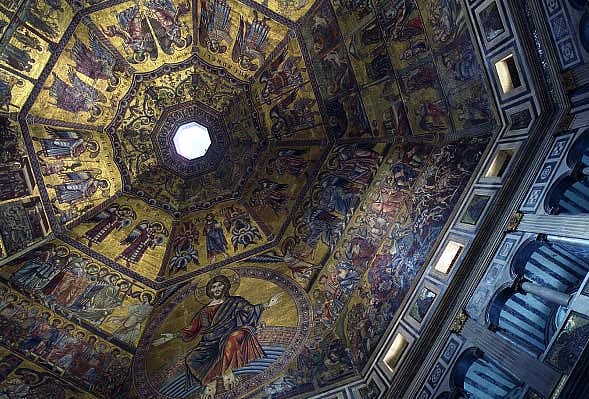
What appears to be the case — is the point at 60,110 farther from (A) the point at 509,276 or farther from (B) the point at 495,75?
(A) the point at 509,276

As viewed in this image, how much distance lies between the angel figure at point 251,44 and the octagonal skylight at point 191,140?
2.22m

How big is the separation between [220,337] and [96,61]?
6.88 m

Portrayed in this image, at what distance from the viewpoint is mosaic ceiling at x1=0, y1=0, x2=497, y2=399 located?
10211 mm

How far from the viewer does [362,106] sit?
460 inches

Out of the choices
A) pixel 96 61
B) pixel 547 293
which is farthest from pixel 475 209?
pixel 96 61

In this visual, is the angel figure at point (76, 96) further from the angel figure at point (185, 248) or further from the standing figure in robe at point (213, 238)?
the standing figure in robe at point (213, 238)

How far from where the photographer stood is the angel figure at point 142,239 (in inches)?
475

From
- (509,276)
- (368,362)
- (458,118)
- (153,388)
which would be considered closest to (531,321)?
(509,276)

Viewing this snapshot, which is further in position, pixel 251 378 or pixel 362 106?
pixel 362 106

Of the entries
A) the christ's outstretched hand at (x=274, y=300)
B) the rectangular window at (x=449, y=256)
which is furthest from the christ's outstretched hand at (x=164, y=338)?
the rectangular window at (x=449, y=256)

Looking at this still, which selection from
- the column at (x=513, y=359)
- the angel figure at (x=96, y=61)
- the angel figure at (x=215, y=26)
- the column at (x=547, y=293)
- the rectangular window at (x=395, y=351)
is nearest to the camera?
the column at (x=513, y=359)

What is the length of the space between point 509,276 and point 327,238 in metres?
4.69

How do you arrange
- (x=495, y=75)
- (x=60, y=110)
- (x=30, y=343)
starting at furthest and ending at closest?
(x=60, y=110) < (x=30, y=343) < (x=495, y=75)

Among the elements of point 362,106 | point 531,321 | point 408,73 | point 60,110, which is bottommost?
point 60,110
